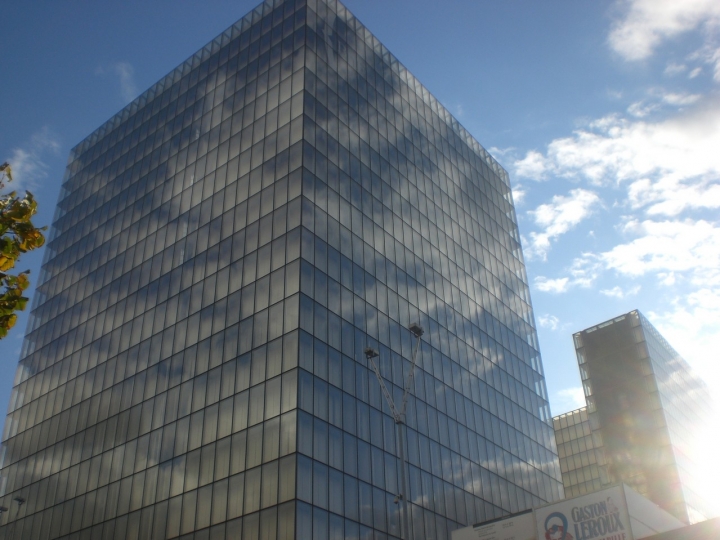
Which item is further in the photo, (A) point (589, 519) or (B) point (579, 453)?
(B) point (579, 453)

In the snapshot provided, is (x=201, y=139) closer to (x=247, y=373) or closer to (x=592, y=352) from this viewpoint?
(x=247, y=373)

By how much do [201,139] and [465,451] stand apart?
3762cm

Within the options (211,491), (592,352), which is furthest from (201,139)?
(592,352)

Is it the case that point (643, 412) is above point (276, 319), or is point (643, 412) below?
above

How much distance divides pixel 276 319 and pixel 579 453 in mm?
95774

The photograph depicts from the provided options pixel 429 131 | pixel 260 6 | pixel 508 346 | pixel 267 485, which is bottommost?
pixel 267 485

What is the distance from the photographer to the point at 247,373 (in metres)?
48.6

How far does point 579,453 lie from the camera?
12788 centimetres

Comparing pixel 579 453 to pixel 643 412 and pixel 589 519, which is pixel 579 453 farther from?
pixel 589 519

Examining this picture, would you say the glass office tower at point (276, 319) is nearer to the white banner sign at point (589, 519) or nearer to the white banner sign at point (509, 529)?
the white banner sign at point (509, 529)

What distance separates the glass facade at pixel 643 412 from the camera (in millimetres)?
109438

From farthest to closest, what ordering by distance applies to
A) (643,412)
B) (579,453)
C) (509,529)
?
(579,453) < (643,412) < (509,529)

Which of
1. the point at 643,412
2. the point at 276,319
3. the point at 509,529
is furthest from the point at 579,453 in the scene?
the point at 276,319

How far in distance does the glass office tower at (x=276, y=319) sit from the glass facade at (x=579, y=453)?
55769mm
